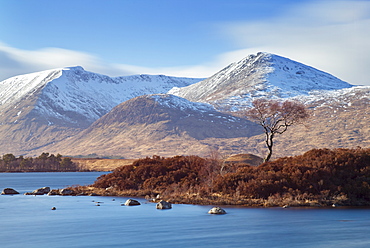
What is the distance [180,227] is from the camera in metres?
37.5

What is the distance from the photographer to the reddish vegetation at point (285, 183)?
50.0 metres

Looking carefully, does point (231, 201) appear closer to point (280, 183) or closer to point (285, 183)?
point (280, 183)

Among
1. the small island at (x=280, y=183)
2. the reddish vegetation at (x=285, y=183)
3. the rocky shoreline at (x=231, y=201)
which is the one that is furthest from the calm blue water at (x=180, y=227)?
the reddish vegetation at (x=285, y=183)

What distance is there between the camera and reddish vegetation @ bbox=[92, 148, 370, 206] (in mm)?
50031

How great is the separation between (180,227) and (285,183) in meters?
17.4

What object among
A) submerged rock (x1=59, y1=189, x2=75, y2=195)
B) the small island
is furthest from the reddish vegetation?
submerged rock (x1=59, y1=189, x2=75, y2=195)

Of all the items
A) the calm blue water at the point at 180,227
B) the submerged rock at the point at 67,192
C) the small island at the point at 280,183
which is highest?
the small island at the point at 280,183

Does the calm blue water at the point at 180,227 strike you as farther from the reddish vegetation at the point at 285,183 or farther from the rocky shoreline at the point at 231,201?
the reddish vegetation at the point at 285,183

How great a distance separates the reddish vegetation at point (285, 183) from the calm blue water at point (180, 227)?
3.35 metres

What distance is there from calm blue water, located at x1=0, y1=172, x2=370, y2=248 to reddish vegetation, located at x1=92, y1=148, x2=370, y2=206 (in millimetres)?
3352

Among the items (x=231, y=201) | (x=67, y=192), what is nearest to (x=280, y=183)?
(x=231, y=201)

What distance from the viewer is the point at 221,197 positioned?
174 ft

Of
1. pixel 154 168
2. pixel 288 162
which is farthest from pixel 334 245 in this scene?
pixel 154 168

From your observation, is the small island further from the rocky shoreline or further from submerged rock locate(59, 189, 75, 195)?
submerged rock locate(59, 189, 75, 195)
